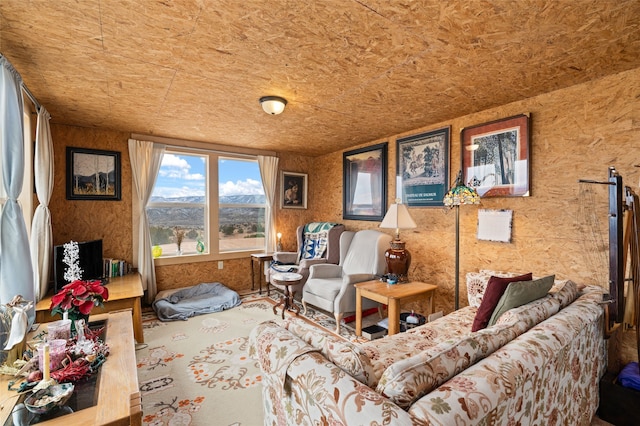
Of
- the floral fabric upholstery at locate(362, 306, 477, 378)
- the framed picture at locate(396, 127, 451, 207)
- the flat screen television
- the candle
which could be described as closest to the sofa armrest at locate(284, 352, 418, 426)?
the floral fabric upholstery at locate(362, 306, 477, 378)

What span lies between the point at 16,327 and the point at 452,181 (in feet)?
12.0

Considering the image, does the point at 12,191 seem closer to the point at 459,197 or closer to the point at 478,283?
the point at 459,197

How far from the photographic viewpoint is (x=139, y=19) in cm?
156

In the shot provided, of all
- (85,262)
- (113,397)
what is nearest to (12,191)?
(85,262)

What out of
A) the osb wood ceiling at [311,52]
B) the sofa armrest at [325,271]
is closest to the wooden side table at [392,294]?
the sofa armrest at [325,271]

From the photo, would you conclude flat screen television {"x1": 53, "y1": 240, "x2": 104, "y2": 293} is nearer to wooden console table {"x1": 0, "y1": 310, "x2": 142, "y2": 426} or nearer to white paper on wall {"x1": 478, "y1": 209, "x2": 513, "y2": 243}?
wooden console table {"x1": 0, "y1": 310, "x2": 142, "y2": 426}

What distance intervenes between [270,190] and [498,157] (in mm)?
3361

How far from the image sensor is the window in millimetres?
4191

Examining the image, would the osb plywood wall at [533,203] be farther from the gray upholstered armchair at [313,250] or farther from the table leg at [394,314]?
the table leg at [394,314]

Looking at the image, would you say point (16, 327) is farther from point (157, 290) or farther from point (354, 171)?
point (354, 171)

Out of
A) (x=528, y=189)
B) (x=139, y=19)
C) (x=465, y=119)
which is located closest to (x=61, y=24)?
(x=139, y=19)

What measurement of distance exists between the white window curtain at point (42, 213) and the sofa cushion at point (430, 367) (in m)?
3.38

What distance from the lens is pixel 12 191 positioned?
202 centimetres

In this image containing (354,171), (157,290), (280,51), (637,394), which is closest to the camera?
(637,394)
